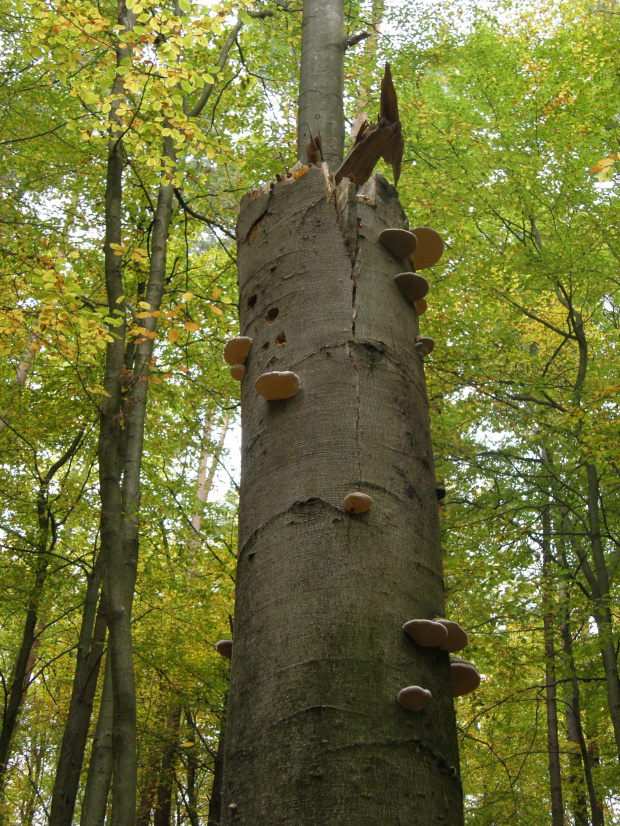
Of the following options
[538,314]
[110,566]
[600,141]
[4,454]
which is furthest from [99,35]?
[538,314]

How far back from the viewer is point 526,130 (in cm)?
1235

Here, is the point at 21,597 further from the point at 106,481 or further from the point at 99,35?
the point at 99,35

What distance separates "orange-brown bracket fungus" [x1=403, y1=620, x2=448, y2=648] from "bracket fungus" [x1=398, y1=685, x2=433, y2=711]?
129 millimetres

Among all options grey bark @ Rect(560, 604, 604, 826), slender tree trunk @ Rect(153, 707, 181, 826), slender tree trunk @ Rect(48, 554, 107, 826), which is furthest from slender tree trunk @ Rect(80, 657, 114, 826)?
slender tree trunk @ Rect(153, 707, 181, 826)

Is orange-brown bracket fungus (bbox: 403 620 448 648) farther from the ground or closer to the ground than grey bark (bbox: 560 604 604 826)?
closer to the ground

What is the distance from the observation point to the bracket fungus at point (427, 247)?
291 cm

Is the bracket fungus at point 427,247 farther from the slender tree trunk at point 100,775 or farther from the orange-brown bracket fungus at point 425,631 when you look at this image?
the slender tree trunk at point 100,775

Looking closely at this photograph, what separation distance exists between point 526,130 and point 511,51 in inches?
109

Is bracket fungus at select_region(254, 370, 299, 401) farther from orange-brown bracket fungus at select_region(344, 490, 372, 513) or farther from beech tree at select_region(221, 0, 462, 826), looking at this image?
orange-brown bracket fungus at select_region(344, 490, 372, 513)

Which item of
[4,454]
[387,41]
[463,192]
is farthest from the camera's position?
[4,454]

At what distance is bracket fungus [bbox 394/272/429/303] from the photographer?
239 cm

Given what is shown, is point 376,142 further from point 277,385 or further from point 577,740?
point 577,740

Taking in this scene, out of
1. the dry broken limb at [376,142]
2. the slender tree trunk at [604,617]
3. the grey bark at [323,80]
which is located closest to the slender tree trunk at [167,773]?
the slender tree trunk at [604,617]

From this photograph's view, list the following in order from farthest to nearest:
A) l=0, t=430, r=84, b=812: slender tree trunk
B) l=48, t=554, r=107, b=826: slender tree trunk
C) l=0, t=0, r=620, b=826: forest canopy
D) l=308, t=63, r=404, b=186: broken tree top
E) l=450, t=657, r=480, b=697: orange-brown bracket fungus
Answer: l=0, t=430, r=84, b=812: slender tree trunk < l=0, t=0, r=620, b=826: forest canopy < l=48, t=554, r=107, b=826: slender tree trunk < l=308, t=63, r=404, b=186: broken tree top < l=450, t=657, r=480, b=697: orange-brown bracket fungus
